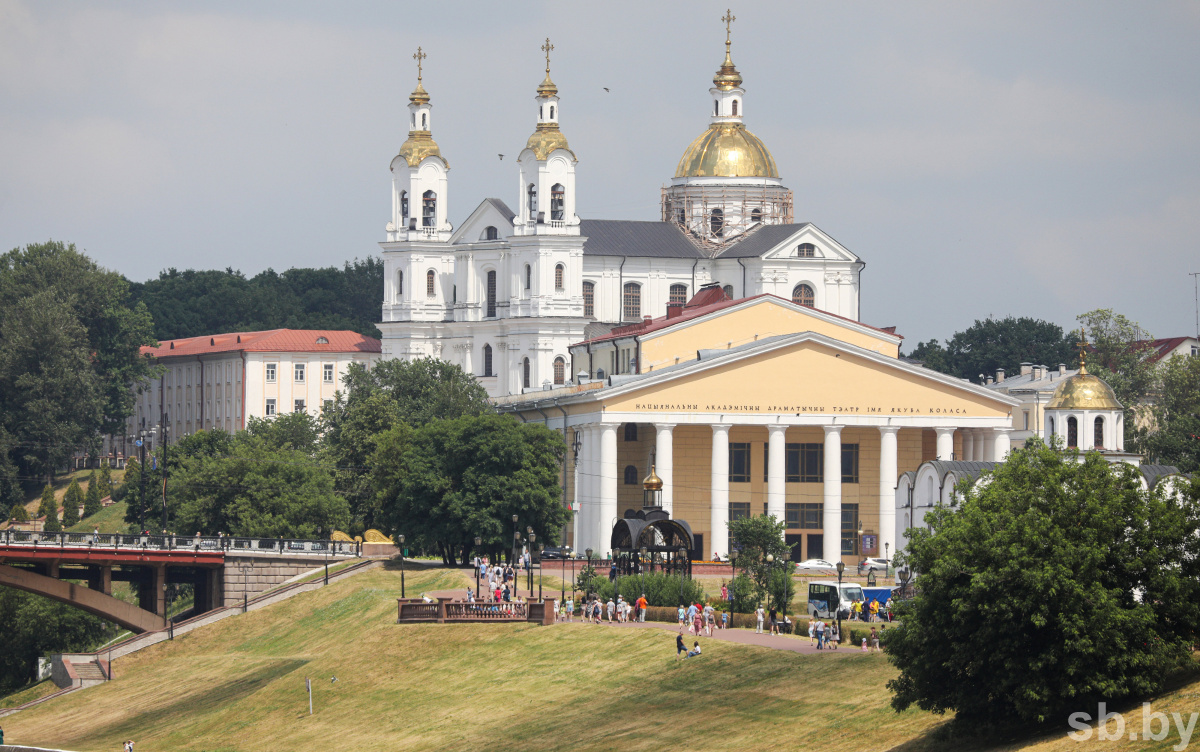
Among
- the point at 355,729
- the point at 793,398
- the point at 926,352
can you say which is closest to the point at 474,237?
the point at 793,398

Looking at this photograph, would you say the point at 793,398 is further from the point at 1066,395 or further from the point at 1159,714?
the point at 1159,714

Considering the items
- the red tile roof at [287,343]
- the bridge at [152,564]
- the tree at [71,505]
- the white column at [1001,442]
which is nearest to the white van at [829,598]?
the bridge at [152,564]

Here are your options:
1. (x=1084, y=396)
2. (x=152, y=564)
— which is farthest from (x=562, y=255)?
(x=1084, y=396)

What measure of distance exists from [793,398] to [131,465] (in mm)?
55189

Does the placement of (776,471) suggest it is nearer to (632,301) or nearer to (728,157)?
(632,301)

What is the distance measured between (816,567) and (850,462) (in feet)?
37.9

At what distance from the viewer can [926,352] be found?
163125 millimetres

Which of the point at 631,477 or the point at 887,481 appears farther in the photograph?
the point at 631,477

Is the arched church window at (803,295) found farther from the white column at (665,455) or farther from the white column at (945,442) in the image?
the white column at (665,455)

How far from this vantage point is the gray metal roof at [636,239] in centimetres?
12450

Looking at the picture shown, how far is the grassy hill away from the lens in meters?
47.5

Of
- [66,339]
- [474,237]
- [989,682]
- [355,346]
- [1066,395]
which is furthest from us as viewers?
[355,346]

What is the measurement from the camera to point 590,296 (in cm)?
12419

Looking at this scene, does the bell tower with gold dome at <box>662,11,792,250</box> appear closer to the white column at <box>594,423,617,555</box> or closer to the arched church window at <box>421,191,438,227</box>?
the arched church window at <box>421,191,438,227</box>
